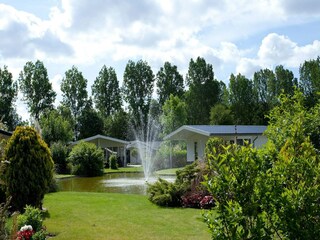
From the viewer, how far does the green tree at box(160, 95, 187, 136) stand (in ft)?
170

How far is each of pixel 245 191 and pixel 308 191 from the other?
55 cm

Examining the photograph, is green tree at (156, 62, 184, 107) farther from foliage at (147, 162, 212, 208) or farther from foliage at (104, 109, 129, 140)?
foliage at (147, 162, 212, 208)

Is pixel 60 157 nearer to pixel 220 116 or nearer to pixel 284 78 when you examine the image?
pixel 220 116

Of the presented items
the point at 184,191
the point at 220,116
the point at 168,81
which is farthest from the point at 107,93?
the point at 184,191

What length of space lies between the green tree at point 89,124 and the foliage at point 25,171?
49521 mm

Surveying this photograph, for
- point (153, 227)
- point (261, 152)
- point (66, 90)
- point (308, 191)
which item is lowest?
point (153, 227)

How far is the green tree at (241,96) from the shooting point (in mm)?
58375

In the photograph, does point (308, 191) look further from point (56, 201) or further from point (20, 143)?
point (56, 201)

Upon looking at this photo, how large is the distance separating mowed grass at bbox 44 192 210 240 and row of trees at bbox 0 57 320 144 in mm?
39636

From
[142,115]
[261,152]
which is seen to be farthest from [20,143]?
[142,115]

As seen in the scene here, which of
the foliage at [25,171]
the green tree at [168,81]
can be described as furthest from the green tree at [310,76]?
the foliage at [25,171]

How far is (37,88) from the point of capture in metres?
57.2

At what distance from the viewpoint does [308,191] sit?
11.5 feet

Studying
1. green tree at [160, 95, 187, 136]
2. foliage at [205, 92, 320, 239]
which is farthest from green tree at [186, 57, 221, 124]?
foliage at [205, 92, 320, 239]
